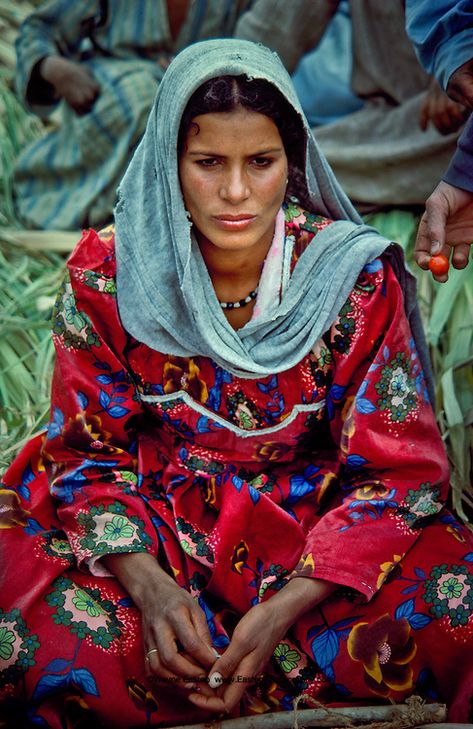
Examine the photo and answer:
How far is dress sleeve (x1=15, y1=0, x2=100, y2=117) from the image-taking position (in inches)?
131

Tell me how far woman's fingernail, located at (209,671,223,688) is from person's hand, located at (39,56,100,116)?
244 cm

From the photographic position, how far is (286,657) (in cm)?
160

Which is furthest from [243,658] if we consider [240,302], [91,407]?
[240,302]

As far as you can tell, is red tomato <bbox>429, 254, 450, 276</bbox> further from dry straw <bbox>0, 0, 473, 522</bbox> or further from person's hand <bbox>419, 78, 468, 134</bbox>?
person's hand <bbox>419, 78, 468, 134</bbox>

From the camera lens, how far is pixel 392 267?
5.90 ft

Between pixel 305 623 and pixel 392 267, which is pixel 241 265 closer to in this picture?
pixel 392 267

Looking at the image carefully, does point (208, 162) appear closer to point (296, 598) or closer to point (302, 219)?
point (302, 219)

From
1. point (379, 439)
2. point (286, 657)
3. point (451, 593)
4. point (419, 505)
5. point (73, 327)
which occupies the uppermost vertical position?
point (73, 327)

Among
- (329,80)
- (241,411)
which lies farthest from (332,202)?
(329,80)

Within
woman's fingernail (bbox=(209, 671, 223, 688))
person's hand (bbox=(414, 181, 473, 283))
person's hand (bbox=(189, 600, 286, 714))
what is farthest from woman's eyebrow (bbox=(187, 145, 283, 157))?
woman's fingernail (bbox=(209, 671, 223, 688))

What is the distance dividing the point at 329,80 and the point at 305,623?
256cm

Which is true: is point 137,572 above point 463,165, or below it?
below

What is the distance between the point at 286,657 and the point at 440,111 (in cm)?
180

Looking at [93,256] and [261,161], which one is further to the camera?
[93,256]
